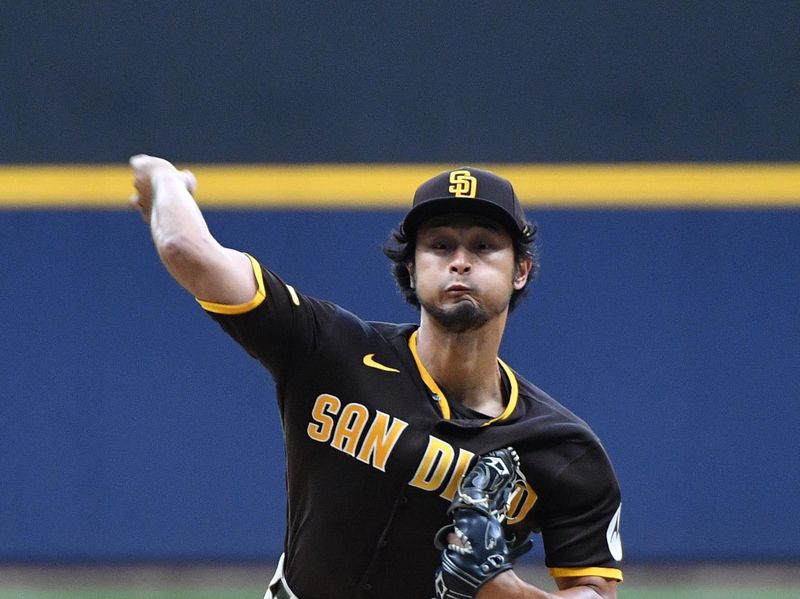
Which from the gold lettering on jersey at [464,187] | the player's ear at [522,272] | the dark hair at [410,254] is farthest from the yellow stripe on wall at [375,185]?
the gold lettering on jersey at [464,187]

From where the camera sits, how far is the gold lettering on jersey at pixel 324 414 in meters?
2.90

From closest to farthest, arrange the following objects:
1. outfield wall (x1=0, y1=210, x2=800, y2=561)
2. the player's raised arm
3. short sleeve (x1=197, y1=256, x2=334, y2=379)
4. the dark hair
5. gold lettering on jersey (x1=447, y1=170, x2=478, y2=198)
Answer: the player's raised arm < short sleeve (x1=197, y1=256, x2=334, y2=379) < gold lettering on jersey (x1=447, y1=170, x2=478, y2=198) < the dark hair < outfield wall (x1=0, y1=210, x2=800, y2=561)

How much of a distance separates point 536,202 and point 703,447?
63.0 inches

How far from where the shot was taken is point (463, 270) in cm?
294

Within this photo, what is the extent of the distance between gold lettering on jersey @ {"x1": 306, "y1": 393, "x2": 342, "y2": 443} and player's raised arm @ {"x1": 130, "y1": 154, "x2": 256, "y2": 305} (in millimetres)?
368

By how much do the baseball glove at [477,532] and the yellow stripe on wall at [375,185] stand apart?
3.98m

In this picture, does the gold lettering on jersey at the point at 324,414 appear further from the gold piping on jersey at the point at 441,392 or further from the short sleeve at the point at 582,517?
the short sleeve at the point at 582,517

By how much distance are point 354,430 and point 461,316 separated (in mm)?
375

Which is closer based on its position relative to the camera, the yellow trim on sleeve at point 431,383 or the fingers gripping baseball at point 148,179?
the fingers gripping baseball at point 148,179

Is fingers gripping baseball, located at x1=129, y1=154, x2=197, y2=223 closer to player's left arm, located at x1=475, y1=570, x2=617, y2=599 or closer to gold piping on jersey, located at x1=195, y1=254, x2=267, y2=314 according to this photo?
gold piping on jersey, located at x1=195, y1=254, x2=267, y2=314

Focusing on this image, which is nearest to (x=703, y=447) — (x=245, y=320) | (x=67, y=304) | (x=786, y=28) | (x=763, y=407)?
(x=763, y=407)

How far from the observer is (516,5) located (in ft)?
21.8

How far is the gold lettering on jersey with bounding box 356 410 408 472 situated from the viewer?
288cm

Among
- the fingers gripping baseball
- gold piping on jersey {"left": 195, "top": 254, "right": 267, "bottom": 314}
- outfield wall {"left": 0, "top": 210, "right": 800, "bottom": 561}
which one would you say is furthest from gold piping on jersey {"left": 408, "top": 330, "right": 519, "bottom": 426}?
outfield wall {"left": 0, "top": 210, "right": 800, "bottom": 561}
